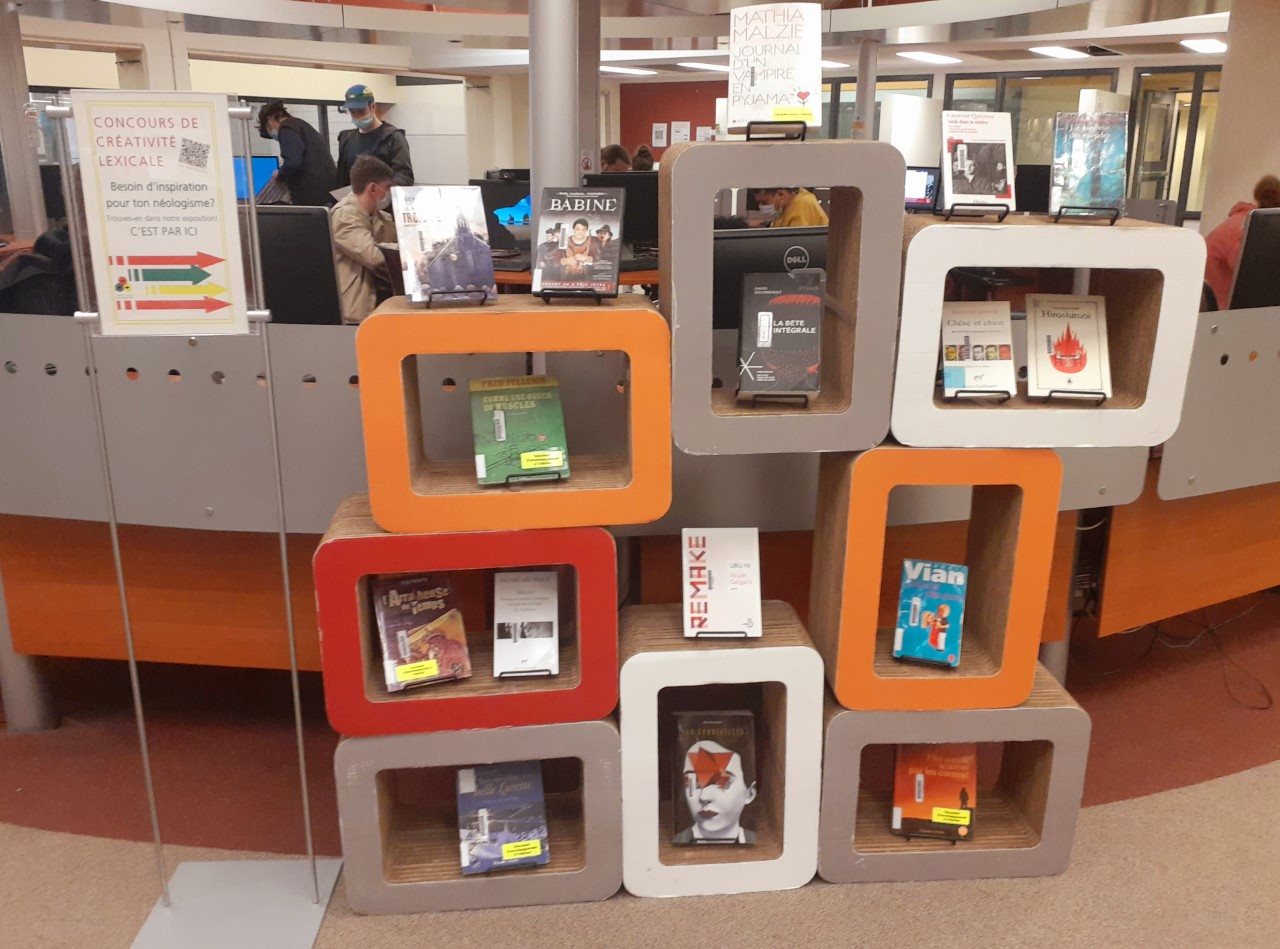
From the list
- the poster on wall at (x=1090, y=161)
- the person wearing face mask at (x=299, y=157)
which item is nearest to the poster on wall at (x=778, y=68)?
the poster on wall at (x=1090, y=161)

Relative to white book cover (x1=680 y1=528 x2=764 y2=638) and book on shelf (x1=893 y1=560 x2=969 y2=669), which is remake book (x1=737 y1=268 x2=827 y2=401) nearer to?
white book cover (x1=680 y1=528 x2=764 y2=638)

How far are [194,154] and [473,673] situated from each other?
1086mm

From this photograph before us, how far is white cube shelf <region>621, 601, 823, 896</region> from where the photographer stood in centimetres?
211

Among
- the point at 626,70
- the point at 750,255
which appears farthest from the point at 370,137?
the point at 626,70

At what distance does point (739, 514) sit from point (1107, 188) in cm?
100

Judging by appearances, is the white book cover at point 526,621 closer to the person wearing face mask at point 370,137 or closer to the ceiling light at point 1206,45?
the person wearing face mask at point 370,137

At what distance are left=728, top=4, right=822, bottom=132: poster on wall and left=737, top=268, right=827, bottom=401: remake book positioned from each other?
0.30 m

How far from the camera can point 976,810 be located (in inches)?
93.7

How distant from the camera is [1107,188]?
2.01 m

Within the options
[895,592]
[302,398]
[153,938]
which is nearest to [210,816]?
[153,938]

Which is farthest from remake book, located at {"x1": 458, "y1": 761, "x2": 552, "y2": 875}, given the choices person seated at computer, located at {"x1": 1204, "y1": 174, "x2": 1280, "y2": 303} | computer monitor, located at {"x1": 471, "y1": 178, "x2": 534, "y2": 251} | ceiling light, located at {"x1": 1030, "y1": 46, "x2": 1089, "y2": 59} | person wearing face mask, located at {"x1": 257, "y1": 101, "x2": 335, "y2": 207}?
ceiling light, located at {"x1": 1030, "y1": 46, "x2": 1089, "y2": 59}

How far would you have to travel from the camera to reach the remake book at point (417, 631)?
208cm

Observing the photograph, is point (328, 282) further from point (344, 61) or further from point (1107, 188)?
point (344, 61)

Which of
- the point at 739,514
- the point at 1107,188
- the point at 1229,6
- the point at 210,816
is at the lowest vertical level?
the point at 210,816
